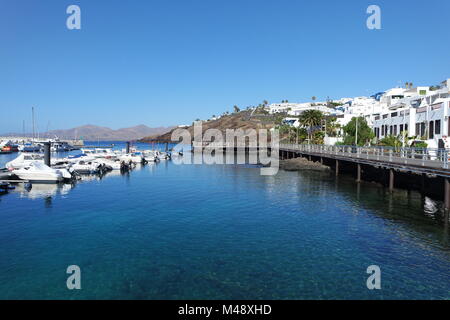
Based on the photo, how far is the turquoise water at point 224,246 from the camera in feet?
41.8

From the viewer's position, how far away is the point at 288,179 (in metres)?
45.2

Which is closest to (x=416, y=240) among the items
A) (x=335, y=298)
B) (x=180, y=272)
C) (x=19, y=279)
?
(x=335, y=298)

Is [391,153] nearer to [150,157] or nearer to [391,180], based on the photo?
[391,180]

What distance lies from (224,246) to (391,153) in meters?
25.2

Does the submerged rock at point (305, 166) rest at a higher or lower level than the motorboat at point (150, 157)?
lower

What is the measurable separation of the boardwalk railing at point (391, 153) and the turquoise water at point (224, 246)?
11.2 ft

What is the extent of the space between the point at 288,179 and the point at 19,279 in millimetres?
35926

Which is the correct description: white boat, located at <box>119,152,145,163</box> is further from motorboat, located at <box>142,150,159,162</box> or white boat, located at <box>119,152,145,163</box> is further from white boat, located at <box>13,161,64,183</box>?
white boat, located at <box>13,161,64,183</box>

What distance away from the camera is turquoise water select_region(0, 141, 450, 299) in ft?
41.8

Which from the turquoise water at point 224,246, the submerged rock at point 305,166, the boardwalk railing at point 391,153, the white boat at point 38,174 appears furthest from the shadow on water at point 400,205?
the white boat at point 38,174

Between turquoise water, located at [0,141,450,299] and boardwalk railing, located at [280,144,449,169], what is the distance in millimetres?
3412

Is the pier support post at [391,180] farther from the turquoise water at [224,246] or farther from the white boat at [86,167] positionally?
the white boat at [86,167]

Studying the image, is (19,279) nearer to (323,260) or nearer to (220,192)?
(323,260)

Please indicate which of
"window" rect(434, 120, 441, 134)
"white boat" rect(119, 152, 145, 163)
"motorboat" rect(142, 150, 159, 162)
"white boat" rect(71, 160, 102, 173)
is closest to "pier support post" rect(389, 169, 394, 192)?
"window" rect(434, 120, 441, 134)
